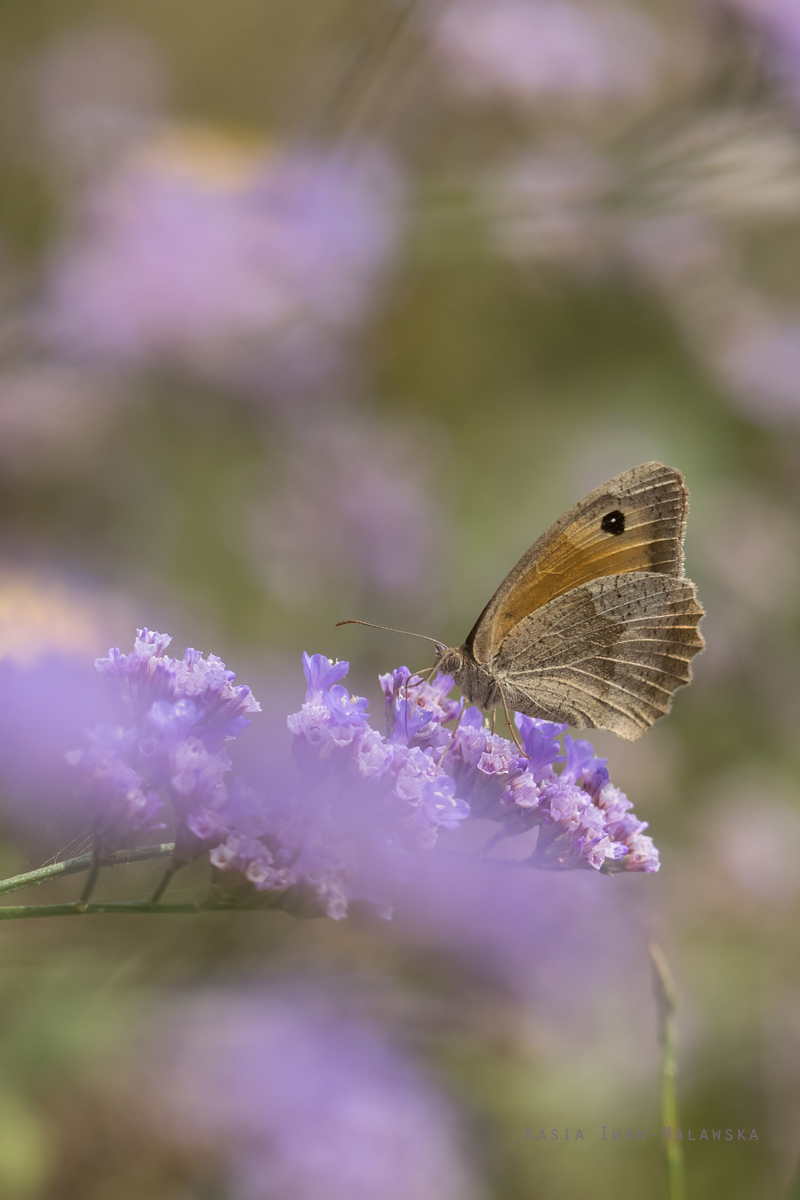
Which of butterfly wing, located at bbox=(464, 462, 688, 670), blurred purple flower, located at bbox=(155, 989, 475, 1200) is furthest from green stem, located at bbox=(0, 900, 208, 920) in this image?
blurred purple flower, located at bbox=(155, 989, 475, 1200)

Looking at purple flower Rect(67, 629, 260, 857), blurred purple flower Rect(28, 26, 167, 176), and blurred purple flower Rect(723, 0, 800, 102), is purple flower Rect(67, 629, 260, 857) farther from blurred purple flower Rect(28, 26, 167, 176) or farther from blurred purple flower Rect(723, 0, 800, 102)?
blurred purple flower Rect(28, 26, 167, 176)

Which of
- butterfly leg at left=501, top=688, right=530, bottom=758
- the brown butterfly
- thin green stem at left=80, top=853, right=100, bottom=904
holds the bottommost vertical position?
thin green stem at left=80, top=853, right=100, bottom=904

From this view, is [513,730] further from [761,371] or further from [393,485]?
[761,371]

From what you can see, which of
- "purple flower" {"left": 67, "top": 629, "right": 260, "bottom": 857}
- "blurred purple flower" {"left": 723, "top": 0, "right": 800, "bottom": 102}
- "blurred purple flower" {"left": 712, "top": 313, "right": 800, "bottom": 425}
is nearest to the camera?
"purple flower" {"left": 67, "top": 629, "right": 260, "bottom": 857}

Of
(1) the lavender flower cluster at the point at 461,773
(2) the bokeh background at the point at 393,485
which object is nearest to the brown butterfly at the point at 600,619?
(1) the lavender flower cluster at the point at 461,773

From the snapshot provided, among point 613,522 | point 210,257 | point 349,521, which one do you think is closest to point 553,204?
point 613,522
